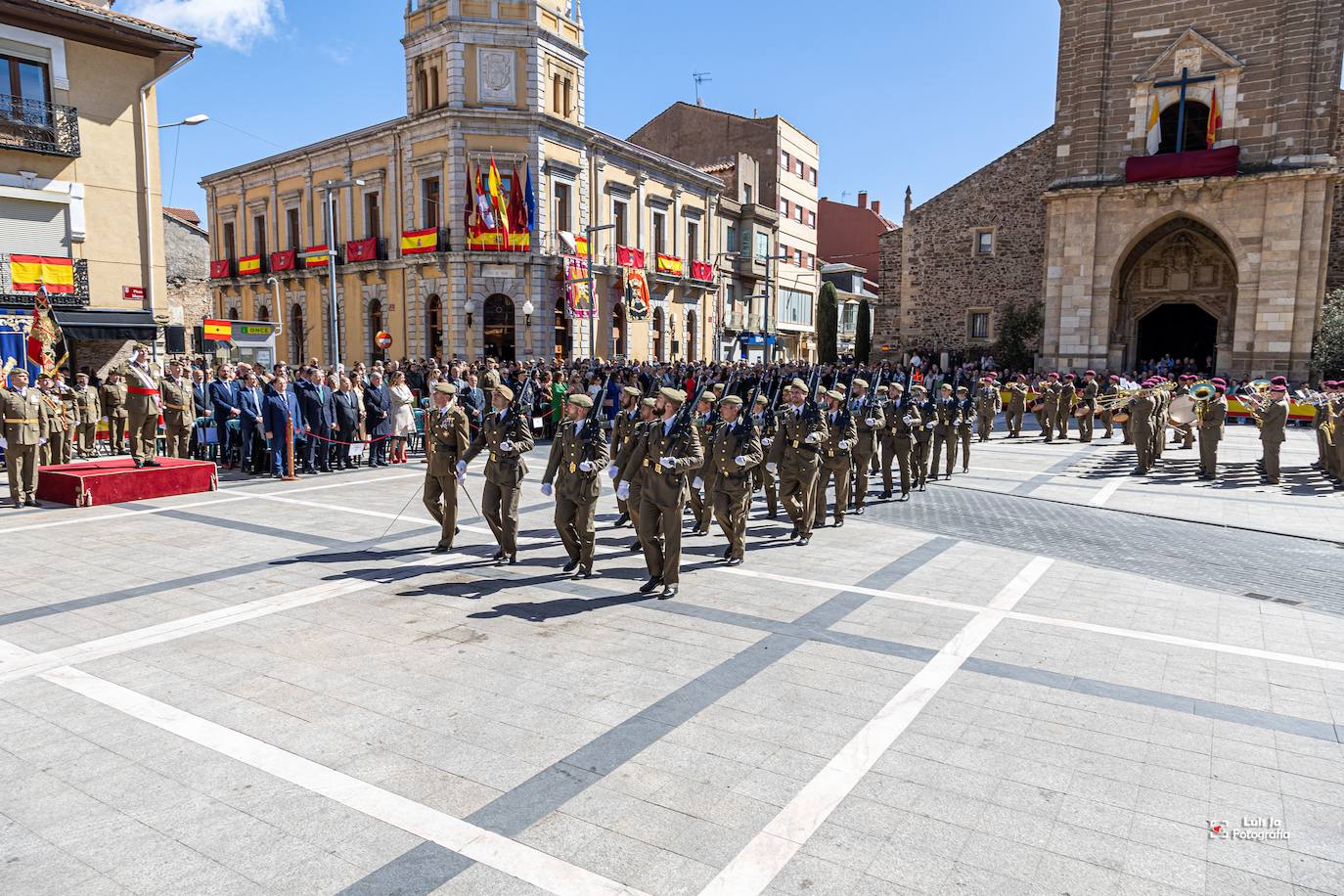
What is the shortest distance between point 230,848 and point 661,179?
35918mm

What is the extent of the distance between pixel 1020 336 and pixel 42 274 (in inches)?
1289

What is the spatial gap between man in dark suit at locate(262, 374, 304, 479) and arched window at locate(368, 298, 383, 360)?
65.3 feet

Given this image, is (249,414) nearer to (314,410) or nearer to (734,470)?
(314,410)

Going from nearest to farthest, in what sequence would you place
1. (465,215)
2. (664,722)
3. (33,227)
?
(664,722) < (33,227) < (465,215)

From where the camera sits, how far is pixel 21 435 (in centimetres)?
1174

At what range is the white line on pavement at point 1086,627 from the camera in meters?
6.43

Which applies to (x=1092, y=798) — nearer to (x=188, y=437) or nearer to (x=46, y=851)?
(x=46, y=851)

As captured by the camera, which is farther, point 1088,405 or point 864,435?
point 1088,405

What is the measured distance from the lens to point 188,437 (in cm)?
1525

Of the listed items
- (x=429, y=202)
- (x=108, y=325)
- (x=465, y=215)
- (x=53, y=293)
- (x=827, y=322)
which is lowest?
(x=108, y=325)

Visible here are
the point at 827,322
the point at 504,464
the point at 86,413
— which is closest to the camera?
the point at 504,464


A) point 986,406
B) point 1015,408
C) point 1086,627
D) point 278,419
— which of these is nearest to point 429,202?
point 278,419

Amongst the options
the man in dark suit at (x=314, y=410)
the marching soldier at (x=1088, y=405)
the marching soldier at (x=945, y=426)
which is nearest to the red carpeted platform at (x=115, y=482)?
the man in dark suit at (x=314, y=410)

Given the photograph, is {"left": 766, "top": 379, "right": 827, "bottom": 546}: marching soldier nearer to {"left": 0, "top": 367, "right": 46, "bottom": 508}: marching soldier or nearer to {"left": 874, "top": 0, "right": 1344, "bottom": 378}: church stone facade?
{"left": 0, "top": 367, "right": 46, "bottom": 508}: marching soldier
